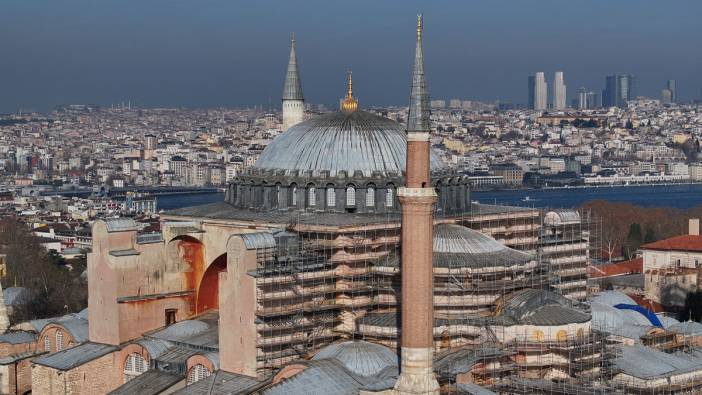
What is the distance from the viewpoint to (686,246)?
105 feet

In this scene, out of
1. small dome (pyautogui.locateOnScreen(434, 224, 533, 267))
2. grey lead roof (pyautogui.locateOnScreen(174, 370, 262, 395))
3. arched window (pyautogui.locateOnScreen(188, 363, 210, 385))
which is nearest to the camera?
grey lead roof (pyautogui.locateOnScreen(174, 370, 262, 395))

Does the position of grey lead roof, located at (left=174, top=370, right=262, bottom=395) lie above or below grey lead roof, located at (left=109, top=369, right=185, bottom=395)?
above

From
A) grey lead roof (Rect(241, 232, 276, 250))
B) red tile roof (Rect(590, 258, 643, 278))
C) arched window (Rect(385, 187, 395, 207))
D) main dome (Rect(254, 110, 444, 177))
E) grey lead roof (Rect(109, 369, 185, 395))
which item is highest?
main dome (Rect(254, 110, 444, 177))

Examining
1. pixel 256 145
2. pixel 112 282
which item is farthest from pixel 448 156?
pixel 112 282

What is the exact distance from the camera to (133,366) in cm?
1888

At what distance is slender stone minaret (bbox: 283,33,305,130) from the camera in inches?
973

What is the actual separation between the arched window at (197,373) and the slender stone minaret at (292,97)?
25.6 ft

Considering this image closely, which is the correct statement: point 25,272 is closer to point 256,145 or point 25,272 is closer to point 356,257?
point 356,257

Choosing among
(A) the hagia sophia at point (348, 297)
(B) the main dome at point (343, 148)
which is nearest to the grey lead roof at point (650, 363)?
(A) the hagia sophia at point (348, 297)

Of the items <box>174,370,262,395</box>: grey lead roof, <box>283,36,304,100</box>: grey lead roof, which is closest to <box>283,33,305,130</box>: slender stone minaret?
<box>283,36,304,100</box>: grey lead roof

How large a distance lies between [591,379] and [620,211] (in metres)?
34.7

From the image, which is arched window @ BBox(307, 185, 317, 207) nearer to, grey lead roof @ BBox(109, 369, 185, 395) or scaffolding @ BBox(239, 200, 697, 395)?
scaffolding @ BBox(239, 200, 697, 395)

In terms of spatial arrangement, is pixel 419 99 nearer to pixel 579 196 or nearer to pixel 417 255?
pixel 417 255

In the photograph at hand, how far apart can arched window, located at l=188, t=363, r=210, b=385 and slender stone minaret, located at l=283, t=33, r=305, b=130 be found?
25.6ft
